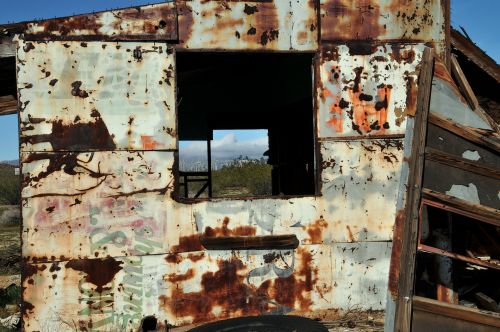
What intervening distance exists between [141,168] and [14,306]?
122 inches

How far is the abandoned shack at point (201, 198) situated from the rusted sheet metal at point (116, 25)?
1cm

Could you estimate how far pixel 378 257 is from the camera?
470 cm

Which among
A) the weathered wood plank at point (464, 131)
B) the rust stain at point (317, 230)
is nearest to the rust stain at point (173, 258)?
the rust stain at point (317, 230)

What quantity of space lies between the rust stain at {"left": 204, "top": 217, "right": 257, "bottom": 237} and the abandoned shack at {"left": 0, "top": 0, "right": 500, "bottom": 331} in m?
0.01

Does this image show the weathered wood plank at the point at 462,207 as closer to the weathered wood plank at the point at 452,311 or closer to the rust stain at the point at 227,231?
the weathered wood plank at the point at 452,311

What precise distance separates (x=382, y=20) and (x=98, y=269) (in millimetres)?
3640

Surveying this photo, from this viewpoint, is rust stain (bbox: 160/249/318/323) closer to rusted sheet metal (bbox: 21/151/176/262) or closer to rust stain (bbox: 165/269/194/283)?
rust stain (bbox: 165/269/194/283)

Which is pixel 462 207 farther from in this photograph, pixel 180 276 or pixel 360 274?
pixel 180 276

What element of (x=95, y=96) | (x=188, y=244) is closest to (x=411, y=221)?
(x=188, y=244)

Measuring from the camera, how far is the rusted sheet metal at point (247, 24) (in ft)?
14.6

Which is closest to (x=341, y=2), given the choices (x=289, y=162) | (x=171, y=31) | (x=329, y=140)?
(x=329, y=140)

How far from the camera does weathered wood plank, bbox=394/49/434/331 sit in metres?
3.03

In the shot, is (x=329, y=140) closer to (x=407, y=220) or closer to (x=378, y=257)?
(x=378, y=257)

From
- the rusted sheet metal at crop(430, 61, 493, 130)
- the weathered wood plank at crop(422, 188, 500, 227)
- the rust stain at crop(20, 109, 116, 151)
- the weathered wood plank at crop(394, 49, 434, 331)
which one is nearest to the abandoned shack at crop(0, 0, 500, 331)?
the rust stain at crop(20, 109, 116, 151)
